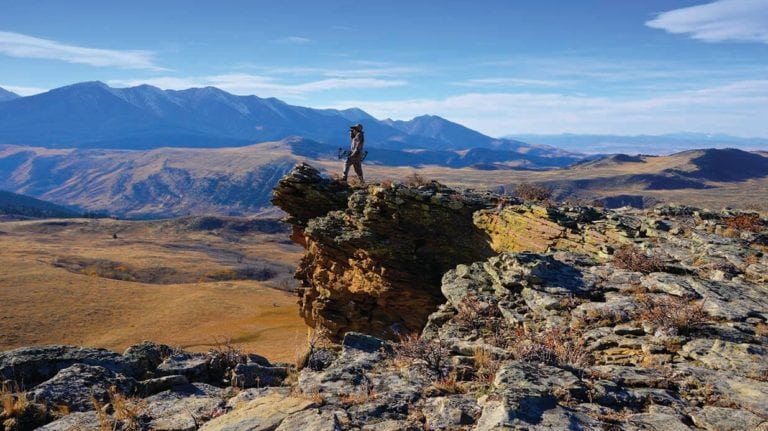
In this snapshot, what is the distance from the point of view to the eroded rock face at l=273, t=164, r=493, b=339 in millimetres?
26219

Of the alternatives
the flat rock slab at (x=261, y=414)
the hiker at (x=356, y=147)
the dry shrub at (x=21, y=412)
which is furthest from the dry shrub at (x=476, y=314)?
the hiker at (x=356, y=147)

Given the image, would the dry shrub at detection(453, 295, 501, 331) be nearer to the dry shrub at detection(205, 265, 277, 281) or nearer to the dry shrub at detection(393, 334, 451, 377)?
the dry shrub at detection(393, 334, 451, 377)

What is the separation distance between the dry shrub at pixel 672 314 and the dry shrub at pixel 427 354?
15.5 ft

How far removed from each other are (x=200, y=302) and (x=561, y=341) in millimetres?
51344

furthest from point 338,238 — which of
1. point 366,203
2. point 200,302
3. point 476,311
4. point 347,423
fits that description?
point 200,302

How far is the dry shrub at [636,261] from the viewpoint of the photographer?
49.4 ft

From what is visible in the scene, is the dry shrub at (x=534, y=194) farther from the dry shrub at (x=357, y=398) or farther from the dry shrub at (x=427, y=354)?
the dry shrub at (x=357, y=398)

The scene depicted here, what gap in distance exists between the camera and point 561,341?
11125 millimetres

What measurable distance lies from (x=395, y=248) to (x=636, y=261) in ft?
43.4

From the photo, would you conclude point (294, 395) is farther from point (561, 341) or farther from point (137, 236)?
point (137, 236)

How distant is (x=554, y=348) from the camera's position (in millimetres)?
10344

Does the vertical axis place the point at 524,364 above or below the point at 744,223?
below

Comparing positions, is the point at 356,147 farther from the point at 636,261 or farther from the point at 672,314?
the point at 672,314

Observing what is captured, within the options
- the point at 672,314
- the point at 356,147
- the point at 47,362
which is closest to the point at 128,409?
the point at 47,362
